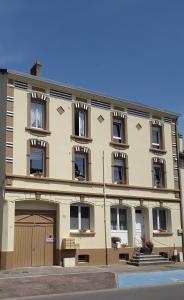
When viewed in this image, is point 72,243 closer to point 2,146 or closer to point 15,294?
point 2,146

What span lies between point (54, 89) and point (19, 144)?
4202mm

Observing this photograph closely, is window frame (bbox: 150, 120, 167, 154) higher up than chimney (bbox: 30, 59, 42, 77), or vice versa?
chimney (bbox: 30, 59, 42, 77)

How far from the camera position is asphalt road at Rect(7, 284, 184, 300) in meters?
14.6

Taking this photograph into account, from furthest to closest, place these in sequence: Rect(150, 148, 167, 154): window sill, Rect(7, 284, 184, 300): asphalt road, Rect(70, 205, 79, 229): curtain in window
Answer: Rect(150, 148, 167, 154): window sill, Rect(70, 205, 79, 229): curtain in window, Rect(7, 284, 184, 300): asphalt road

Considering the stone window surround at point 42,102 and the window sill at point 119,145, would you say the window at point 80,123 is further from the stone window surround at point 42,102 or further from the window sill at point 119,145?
the stone window surround at point 42,102

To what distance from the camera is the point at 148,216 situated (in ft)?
95.1

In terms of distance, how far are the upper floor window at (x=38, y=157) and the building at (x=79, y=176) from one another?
0.06m

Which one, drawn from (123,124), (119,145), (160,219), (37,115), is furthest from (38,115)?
(160,219)

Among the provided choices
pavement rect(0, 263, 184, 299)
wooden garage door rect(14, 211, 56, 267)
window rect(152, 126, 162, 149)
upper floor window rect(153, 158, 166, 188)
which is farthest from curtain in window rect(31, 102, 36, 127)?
window rect(152, 126, 162, 149)

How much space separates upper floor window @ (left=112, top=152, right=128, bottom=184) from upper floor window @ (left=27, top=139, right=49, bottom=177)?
4.94 metres

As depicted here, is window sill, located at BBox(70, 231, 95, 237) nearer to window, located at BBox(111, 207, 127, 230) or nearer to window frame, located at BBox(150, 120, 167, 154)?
window, located at BBox(111, 207, 127, 230)

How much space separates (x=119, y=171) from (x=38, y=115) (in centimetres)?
655

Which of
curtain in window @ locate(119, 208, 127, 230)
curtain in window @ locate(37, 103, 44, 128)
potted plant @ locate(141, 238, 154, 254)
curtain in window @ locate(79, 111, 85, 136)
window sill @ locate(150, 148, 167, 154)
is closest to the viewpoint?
curtain in window @ locate(37, 103, 44, 128)

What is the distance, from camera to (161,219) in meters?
30.2
